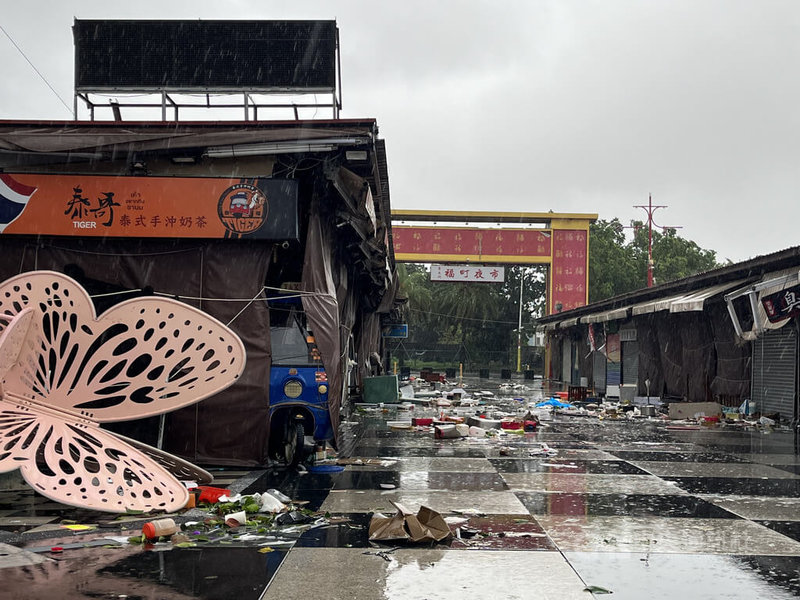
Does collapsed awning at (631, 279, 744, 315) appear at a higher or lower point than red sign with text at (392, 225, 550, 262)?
lower

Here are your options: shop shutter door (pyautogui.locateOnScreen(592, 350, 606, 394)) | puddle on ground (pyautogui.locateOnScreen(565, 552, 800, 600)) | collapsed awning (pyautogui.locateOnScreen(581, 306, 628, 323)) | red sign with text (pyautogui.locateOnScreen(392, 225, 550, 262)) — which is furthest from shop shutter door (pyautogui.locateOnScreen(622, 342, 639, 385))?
puddle on ground (pyautogui.locateOnScreen(565, 552, 800, 600))

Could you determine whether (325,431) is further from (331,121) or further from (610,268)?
(610,268)

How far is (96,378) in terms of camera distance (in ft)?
25.9

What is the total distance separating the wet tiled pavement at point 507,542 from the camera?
4969mm

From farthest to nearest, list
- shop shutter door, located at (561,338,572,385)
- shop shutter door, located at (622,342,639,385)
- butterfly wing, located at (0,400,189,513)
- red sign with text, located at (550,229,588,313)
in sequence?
red sign with text, located at (550,229,588,313) < shop shutter door, located at (561,338,572,385) < shop shutter door, located at (622,342,639,385) < butterfly wing, located at (0,400,189,513)

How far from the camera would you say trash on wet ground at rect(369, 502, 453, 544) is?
20.0 ft

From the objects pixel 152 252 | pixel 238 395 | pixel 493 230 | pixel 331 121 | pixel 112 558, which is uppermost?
pixel 493 230

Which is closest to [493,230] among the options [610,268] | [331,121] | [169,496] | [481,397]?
[481,397]

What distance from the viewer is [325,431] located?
9922 millimetres

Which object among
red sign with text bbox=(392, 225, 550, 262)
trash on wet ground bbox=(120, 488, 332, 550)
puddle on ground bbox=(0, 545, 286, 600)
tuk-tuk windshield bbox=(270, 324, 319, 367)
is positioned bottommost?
puddle on ground bbox=(0, 545, 286, 600)

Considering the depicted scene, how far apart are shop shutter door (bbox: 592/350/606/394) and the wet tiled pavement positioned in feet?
79.3

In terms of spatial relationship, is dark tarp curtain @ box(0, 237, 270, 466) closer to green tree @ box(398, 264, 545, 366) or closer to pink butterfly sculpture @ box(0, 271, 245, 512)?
pink butterfly sculpture @ box(0, 271, 245, 512)

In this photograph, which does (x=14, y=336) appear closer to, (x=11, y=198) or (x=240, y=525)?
(x=240, y=525)

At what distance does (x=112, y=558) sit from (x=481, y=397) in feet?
74.0
